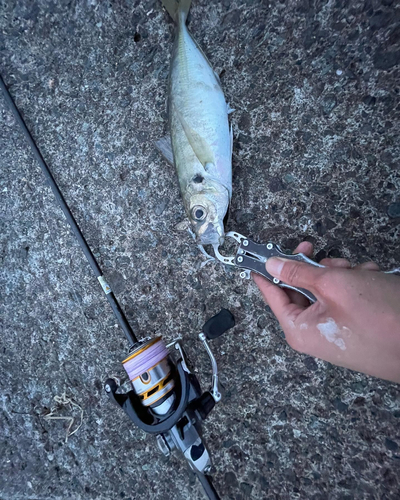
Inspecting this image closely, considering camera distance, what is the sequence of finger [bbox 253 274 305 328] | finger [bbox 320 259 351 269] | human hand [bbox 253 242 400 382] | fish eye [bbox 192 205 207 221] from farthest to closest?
fish eye [bbox 192 205 207 221] < finger [bbox 320 259 351 269] < finger [bbox 253 274 305 328] < human hand [bbox 253 242 400 382]

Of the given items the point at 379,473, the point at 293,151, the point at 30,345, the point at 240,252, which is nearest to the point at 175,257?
the point at 240,252

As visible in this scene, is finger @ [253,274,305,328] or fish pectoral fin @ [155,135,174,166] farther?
fish pectoral fin @ [155,135,174,166]

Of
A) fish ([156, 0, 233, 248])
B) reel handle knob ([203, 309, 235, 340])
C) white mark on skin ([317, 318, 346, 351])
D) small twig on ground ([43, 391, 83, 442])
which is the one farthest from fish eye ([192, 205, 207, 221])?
small twig on ground ([43, 391, 83, 442])

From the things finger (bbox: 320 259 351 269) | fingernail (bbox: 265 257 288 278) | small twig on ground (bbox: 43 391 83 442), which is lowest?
small twig on ground (bbox: 43 391 83 442)

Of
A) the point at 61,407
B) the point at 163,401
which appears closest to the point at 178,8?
the point at 163,401

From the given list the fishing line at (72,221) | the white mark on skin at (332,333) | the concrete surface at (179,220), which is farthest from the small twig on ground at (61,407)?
the white mark on skin at (332,333)

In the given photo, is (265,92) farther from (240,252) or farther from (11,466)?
(11,466)

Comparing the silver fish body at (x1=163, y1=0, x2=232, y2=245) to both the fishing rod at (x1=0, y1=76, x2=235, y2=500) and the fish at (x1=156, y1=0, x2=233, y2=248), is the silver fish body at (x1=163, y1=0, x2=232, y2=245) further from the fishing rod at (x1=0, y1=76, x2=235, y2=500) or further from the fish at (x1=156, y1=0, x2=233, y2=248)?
the fishing rod at (x1=0, y1=76, x2=235, y2=500)
